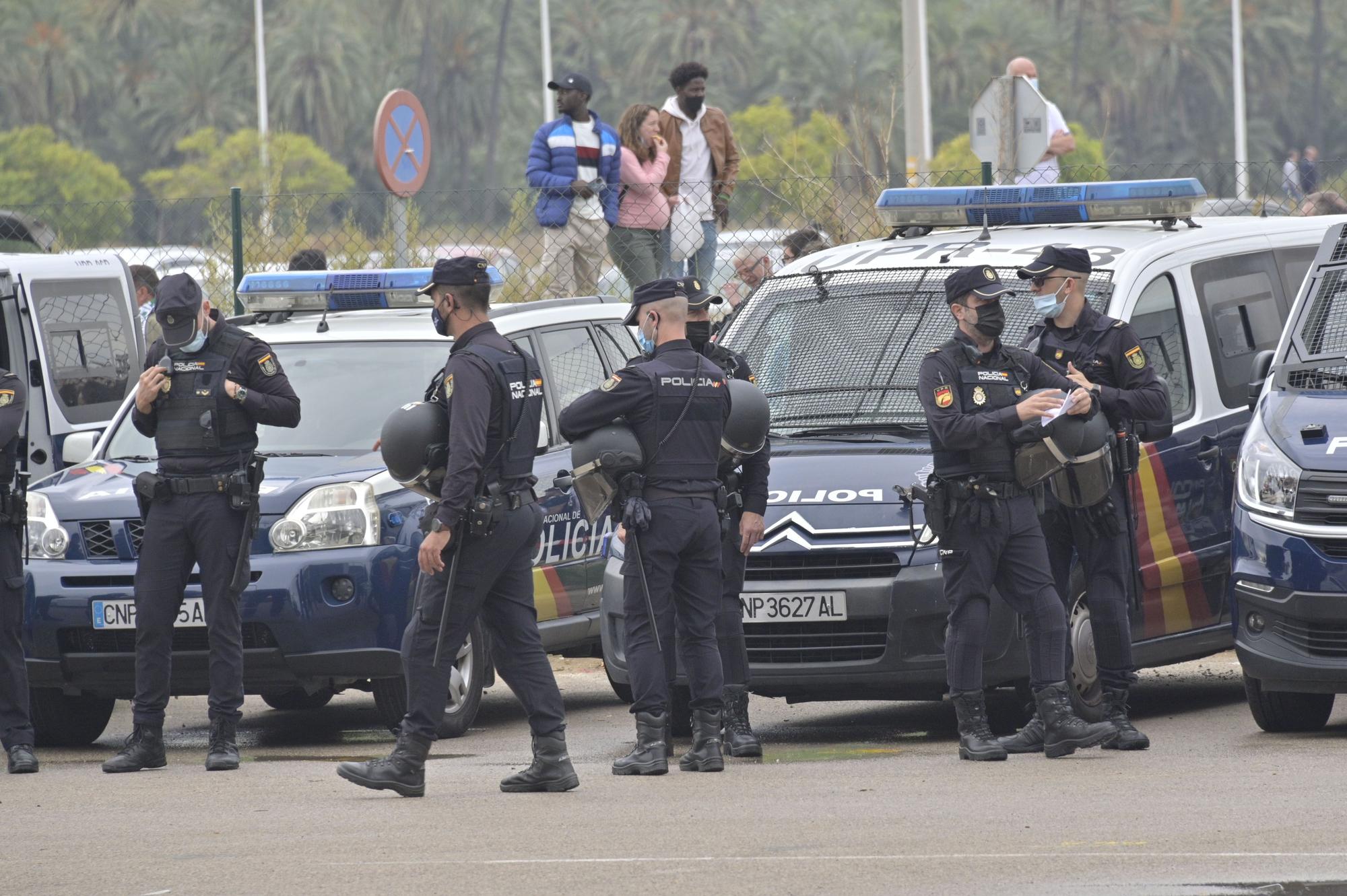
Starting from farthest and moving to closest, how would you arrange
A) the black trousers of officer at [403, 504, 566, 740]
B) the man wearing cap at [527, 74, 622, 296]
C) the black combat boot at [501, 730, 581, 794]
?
the man wearing cap at [527, 74, 622, 296] → the black combat boot at [501, 730, 581, 794] → the black trousers of officer at [403, 504, 566, 740]

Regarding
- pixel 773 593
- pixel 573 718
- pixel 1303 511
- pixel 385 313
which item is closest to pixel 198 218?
pixel 385 313

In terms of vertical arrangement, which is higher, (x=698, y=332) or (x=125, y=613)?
(x=698, y=332)

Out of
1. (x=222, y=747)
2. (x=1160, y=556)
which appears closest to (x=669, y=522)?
(x=222, y=747)

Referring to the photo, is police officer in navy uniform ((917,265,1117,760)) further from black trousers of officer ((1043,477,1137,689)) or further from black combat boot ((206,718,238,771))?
black combat boot ((206,718,238,771))

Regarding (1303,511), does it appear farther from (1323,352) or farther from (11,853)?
(11,853)

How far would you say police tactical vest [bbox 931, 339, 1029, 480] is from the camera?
8297 mm

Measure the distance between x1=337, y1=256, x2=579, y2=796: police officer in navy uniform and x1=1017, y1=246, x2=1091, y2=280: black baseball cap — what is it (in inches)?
83.8

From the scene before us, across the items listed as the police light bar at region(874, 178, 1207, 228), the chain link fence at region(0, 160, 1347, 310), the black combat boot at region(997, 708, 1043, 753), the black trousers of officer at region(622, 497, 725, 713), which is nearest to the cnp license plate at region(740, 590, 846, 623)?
the black trousers of officer at region(622, 497, 725, 713)

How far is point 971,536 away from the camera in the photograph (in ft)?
27.0

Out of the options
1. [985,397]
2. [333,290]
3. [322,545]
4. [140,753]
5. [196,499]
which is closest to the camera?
[985,397]

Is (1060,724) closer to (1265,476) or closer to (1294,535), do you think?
(1294,535)

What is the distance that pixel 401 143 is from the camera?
16109mm

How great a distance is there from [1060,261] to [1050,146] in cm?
677

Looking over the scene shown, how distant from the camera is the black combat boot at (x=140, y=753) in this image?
29.2 ft
